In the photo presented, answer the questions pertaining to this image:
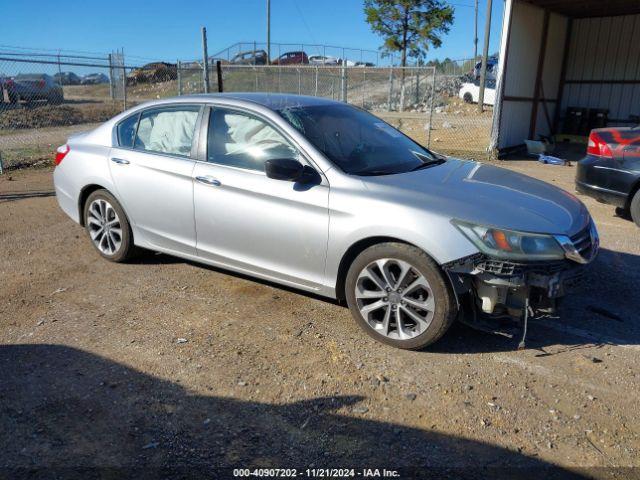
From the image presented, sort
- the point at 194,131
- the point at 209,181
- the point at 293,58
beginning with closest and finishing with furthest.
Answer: the point at 209,181 → the point at 194,131 → the point at 293,58

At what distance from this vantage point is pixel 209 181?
13.8 ft

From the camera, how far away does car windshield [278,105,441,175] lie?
4012 mm

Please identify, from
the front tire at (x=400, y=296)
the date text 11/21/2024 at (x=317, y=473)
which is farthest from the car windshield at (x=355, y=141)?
the date text 11/21/2024 at (x=317, y=473)

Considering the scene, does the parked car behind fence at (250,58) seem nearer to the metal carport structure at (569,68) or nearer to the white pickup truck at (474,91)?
the white pickup truck at (474,91)

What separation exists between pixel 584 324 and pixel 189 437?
2.96m

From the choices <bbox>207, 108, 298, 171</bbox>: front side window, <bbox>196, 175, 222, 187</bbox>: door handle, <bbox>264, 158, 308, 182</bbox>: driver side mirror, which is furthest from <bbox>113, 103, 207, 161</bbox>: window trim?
<bbox>264, 158, 308, 182</bbox>: driver side mirror

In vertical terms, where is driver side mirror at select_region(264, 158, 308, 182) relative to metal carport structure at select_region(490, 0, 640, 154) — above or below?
below

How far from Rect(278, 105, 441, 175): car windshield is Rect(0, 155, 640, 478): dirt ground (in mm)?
1165

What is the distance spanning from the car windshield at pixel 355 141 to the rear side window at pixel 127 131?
1580 millimetres

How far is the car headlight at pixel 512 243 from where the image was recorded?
3221 millimetres

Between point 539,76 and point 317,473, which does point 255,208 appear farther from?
point 539,76

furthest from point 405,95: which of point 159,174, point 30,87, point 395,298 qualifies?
point 395,298

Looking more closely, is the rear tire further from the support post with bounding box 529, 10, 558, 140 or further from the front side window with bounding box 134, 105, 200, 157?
the support post with bounding box 529, 10, 558, 140

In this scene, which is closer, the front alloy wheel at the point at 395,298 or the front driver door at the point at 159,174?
the front alloy wheel at the point at 395,298
